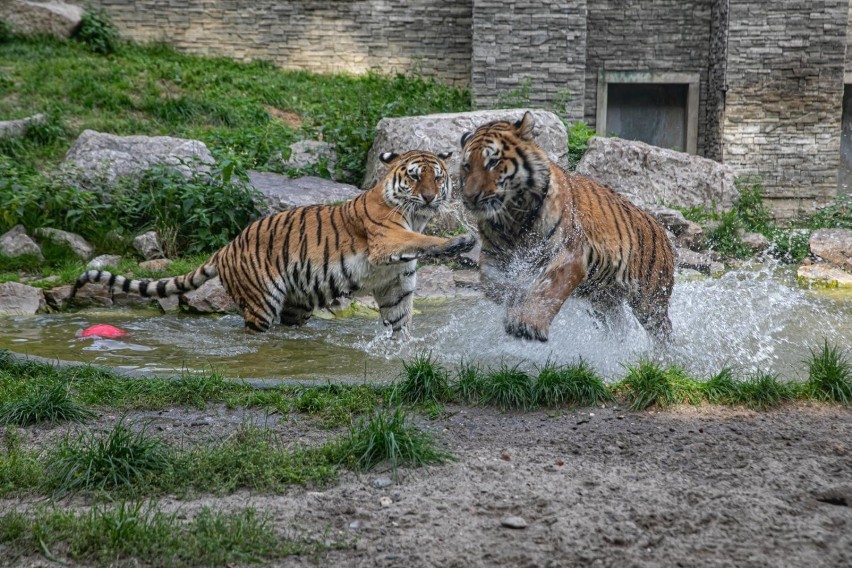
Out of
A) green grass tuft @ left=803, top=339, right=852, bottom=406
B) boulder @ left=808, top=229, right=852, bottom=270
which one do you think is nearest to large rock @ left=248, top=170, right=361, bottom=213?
boulder @ left=808, top=229, right=852, bottom=270

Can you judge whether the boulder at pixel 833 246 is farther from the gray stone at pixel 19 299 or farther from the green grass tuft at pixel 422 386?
the gray stone at pixel 19 299

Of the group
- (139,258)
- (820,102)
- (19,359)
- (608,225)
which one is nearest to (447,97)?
(820,102)

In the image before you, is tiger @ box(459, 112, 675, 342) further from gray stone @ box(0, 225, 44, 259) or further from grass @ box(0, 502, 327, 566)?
gray stone @ box(0, 225, 44, 259)

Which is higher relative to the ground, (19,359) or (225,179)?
(225,179)

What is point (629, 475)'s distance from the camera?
3.23 metres

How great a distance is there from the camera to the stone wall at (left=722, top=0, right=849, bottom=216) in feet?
42.7

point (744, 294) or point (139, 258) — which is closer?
point (744, 294)

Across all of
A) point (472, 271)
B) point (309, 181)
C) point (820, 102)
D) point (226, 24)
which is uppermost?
point (226, 24)

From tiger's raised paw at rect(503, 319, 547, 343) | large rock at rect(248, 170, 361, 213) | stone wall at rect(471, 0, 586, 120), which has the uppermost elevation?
stone wall at rect(471, 0, 586, 120)

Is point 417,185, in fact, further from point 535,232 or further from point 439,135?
point 439,135

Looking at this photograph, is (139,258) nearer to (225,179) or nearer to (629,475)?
(225,179)

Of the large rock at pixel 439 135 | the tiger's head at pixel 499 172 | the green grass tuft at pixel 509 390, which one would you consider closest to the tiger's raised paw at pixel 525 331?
the green grass tuft at pixel 509 390

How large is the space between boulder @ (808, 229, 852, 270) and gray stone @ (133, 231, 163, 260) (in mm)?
6638

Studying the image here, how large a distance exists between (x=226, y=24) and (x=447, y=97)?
4198 millimetres
